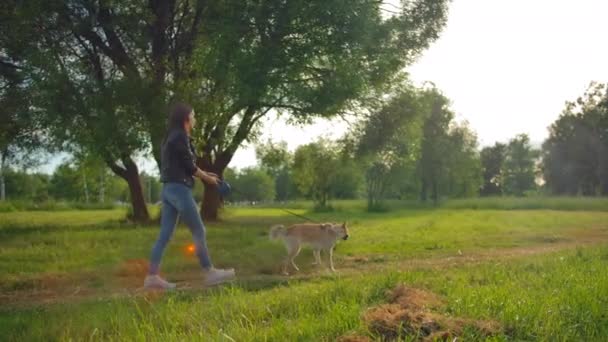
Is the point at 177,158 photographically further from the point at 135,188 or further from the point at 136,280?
the point at 135,188

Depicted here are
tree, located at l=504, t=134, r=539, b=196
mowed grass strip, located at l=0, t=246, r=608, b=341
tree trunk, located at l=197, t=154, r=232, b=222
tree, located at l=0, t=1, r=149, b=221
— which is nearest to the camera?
mowed grass strip, located at l=0, t=246, r=608, b=341

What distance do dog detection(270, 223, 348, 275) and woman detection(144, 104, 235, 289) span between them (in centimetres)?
266

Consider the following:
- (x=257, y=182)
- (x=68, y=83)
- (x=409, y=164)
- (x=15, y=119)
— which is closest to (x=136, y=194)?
(x=15, y=119)

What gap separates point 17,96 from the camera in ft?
52.5

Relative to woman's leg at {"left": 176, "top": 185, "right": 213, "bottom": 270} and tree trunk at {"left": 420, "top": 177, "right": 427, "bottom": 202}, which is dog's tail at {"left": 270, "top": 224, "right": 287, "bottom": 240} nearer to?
woman's leg at {"left": 176, "top": 185, "right": 213, "bottom": 270}

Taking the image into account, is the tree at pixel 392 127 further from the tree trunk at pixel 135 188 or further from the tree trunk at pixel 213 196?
the tree trunk at pixel 135 188

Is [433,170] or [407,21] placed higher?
[407,21]

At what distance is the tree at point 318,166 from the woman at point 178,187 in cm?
2796

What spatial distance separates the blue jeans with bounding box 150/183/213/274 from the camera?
25.0 feet

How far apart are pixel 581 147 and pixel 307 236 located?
209ft

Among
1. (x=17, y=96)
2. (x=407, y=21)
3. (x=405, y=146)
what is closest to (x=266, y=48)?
(x=407, y=21)

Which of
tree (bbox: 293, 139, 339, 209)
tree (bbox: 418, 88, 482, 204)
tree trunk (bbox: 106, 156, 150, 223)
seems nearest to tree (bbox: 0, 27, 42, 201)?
tree trunk (bbox: 106, 156, 150, 223)

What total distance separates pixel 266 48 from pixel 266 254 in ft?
18.0

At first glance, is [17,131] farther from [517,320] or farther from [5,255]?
[517,320]
